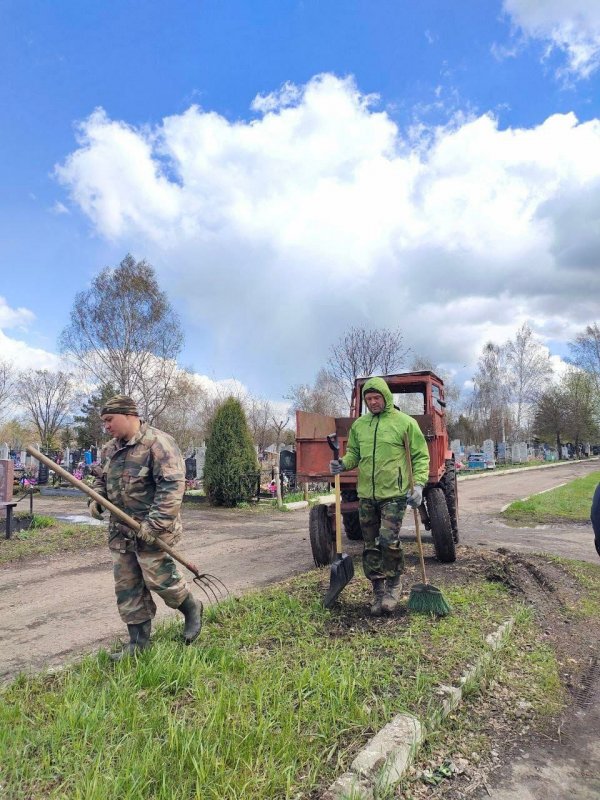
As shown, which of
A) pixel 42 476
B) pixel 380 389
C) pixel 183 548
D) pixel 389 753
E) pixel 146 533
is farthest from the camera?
pixel 42 476

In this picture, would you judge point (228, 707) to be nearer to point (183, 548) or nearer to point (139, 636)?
point (139, 636)

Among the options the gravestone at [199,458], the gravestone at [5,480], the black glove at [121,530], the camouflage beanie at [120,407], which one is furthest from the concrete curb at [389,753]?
the gravestone at [199,458]

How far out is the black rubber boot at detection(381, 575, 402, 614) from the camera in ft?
14.2

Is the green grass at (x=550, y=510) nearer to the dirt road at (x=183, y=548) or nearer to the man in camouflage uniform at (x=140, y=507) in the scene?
the dirt road at (x=183, y=548)

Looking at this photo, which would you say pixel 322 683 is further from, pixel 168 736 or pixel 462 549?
pixel 462 549

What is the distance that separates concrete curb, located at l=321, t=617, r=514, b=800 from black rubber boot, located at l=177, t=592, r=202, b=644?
1628mm

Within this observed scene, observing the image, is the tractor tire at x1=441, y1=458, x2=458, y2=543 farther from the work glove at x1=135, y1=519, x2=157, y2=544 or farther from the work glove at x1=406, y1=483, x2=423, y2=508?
the work glove at x1=135, y1=519, x2=157, y2=544

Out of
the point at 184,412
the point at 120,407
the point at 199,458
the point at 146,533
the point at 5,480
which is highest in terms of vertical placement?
the point at 184,412

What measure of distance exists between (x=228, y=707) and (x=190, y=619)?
3.97ft

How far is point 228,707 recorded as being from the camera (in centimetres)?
266

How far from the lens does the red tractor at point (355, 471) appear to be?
21.0ft

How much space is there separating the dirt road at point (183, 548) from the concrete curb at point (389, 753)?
8.06 ft

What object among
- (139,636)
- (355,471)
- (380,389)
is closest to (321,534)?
(355,471)

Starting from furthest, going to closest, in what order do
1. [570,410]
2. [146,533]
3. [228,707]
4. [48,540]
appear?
1. [570,410]
2. [48,540]
3. [146,533]
4. [228,707]
